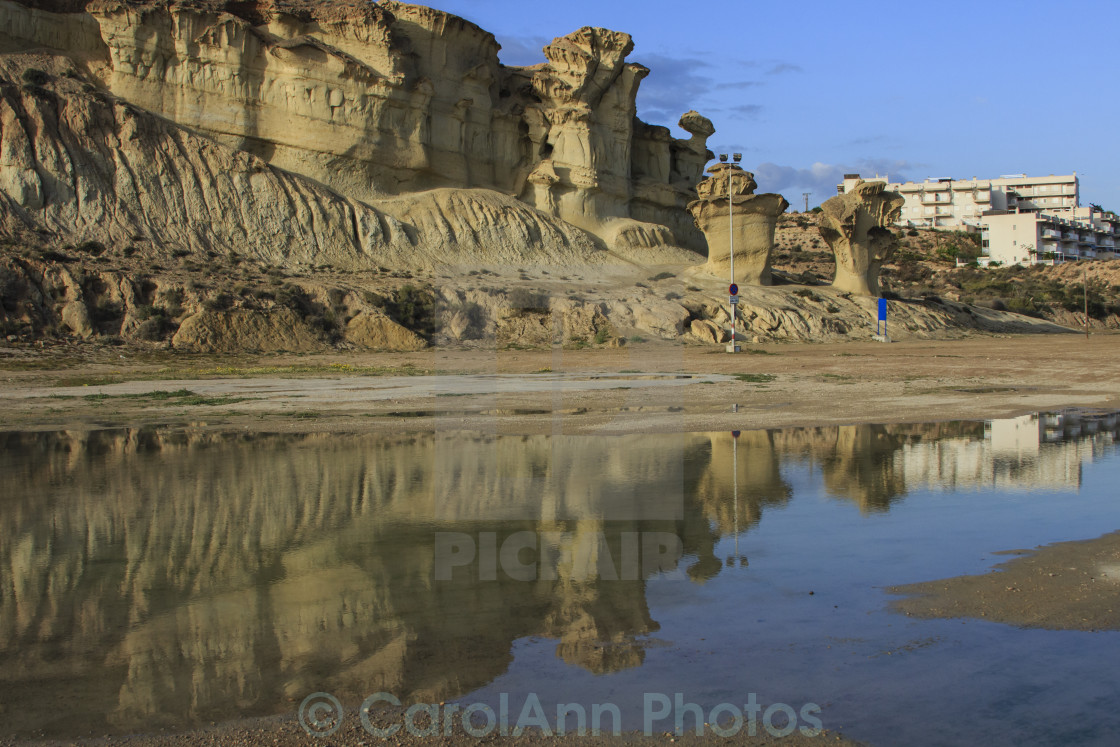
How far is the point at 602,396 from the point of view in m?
20.2

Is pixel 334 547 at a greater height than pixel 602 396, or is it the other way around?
pixel 602 396

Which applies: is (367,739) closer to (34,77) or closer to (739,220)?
(739,220)

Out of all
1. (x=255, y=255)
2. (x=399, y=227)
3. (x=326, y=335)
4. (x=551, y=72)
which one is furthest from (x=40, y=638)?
(x=551, y=72)

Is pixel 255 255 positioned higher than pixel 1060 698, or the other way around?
pixel 255 255

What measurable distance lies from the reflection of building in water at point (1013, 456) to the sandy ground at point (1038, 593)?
3.03 m

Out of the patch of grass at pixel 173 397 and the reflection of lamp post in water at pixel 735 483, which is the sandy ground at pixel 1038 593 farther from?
the patch of grass at pixel 173 397

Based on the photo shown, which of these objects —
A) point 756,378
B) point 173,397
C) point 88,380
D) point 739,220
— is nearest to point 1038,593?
point 756,378

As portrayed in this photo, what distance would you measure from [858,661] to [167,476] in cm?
870

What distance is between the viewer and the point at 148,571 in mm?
6824

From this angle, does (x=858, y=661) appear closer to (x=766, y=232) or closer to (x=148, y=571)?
(x=148, y=571)

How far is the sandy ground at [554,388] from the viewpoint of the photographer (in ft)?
53.8

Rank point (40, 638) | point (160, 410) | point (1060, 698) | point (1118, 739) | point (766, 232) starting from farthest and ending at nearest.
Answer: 1. point (766, 232)
2. point (160, 410)
3. point (40, 638)
4. point (1060, 698)
5. point (1118, 739)

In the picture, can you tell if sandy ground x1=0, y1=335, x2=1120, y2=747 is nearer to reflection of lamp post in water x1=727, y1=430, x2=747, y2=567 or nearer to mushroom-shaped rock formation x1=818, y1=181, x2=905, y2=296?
reflection of lamp post in water x1=727, y1=430, x2=747, y2=567

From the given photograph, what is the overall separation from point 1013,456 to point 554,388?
41.5 feet
